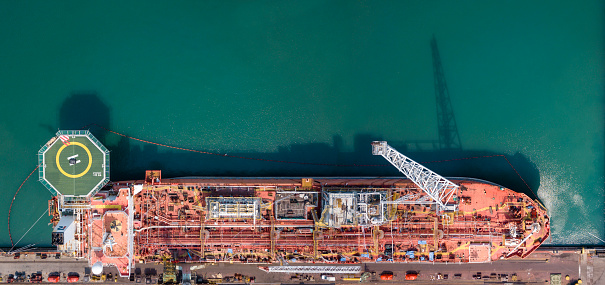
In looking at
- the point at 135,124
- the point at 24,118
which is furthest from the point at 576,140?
the point at 24,118

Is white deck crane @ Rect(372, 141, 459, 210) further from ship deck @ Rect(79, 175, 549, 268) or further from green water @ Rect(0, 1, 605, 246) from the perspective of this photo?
green water @ Rect(0, 1, 605, 246)

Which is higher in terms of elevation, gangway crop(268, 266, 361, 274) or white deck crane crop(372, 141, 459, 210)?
white deck crane crop(372, 141, 459, 210)

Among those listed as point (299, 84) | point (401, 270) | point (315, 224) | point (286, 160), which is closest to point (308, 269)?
point (315, 224)

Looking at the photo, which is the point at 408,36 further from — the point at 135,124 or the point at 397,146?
the point at 135,124

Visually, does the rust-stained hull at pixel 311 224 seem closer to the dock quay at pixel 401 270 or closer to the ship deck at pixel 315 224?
the ship deck at pixel 315 224

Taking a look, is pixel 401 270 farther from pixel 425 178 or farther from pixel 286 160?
pixel 286 160

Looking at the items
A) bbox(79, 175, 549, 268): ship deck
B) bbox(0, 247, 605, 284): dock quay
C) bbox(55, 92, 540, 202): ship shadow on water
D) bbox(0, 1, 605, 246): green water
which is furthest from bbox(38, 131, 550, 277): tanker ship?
bbox(0, 1, 605, 246): green water
